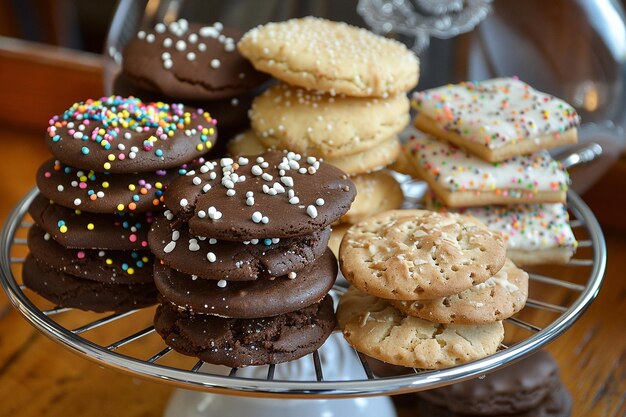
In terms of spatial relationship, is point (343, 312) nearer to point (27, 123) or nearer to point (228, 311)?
point (228, 311)

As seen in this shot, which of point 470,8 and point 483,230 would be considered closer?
point 483,230

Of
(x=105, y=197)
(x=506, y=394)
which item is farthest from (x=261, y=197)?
(x=506, y=394)

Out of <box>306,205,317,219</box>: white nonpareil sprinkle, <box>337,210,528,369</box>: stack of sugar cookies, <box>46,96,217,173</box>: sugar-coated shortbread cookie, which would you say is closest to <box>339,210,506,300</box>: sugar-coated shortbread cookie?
<box>337,210,528,369</box>: stack of sugar cookies

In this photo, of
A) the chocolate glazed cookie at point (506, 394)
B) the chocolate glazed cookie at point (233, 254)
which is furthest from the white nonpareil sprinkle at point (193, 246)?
the chocolate glazed cookie at point (506, 394)

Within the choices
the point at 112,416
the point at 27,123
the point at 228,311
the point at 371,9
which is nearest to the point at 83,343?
the point at 228,311

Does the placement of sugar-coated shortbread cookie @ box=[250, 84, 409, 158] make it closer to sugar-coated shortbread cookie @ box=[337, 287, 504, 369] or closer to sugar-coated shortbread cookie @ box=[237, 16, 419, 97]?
sugar-coated shortbread cookie @ box=[237, 16, 419, 97]

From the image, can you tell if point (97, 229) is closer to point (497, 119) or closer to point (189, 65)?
point (189, 65)

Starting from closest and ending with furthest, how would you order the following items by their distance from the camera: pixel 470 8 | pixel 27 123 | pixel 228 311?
pixel 228 311, pixel 470 8, pixel 27 123
